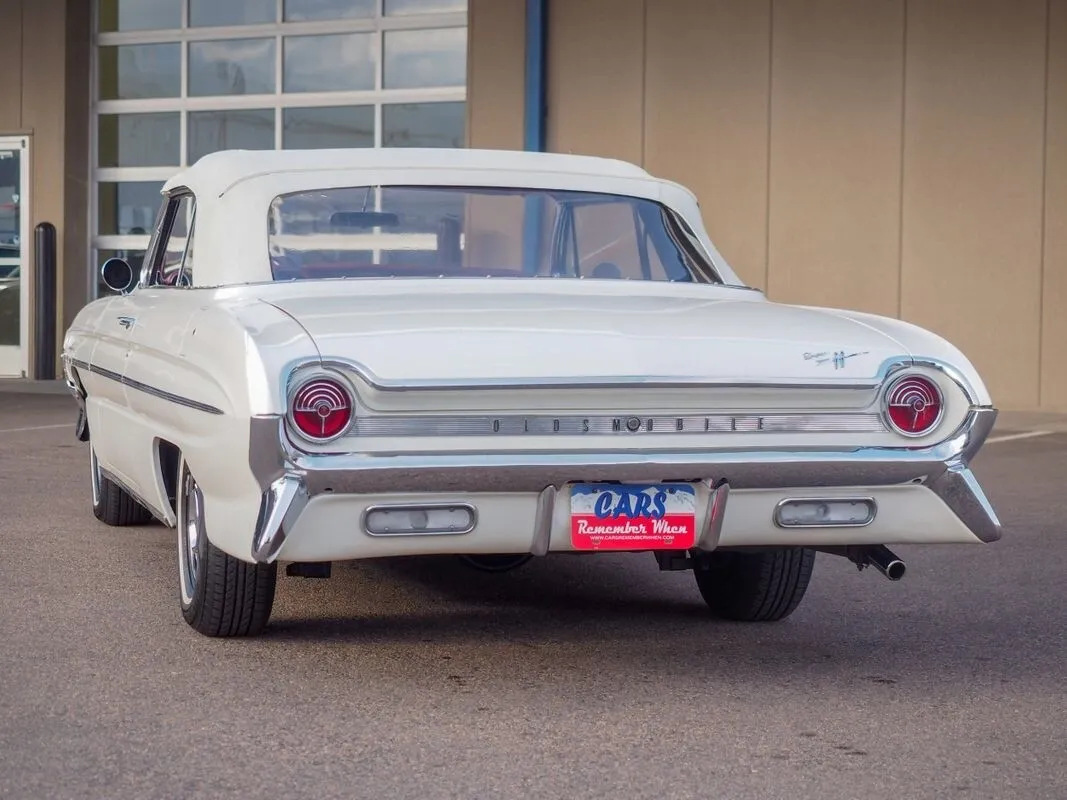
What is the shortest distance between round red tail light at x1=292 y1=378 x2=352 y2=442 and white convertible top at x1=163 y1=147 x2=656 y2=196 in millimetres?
1433

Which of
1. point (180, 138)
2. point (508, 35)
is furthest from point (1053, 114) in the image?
point (180, 138)

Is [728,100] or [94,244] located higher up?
[728,100]

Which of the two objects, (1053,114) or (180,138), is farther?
(180,138)

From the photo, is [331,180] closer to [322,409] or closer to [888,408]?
[322,409]

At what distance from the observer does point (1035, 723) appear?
396 centimetres

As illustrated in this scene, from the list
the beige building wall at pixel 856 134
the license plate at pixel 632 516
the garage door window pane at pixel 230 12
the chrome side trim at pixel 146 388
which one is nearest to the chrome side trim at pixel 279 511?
the chrome side trim at pixel 146 388

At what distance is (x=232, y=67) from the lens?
56.0 feet

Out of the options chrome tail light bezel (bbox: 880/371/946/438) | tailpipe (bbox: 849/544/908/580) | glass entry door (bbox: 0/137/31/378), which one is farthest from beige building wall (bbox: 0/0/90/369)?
chrome tail light bezel (bbox: 880/371/946/438)

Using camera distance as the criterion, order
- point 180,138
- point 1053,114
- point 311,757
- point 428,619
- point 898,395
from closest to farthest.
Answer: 1. point 311,757
2. point 898,395
3. point 428,619
4. point 1053,114
5. point 180,138

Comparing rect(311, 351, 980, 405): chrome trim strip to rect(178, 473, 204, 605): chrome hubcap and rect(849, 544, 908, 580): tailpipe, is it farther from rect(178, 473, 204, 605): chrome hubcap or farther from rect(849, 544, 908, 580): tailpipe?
rect(178, 473, 204, 605): chrome hubcap

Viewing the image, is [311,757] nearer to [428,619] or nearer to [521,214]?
[428,619]

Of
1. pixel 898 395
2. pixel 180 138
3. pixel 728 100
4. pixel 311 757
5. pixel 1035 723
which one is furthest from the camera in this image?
pixel 180 138

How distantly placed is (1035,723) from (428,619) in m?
1.88

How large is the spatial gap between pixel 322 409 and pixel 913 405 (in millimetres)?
1522
